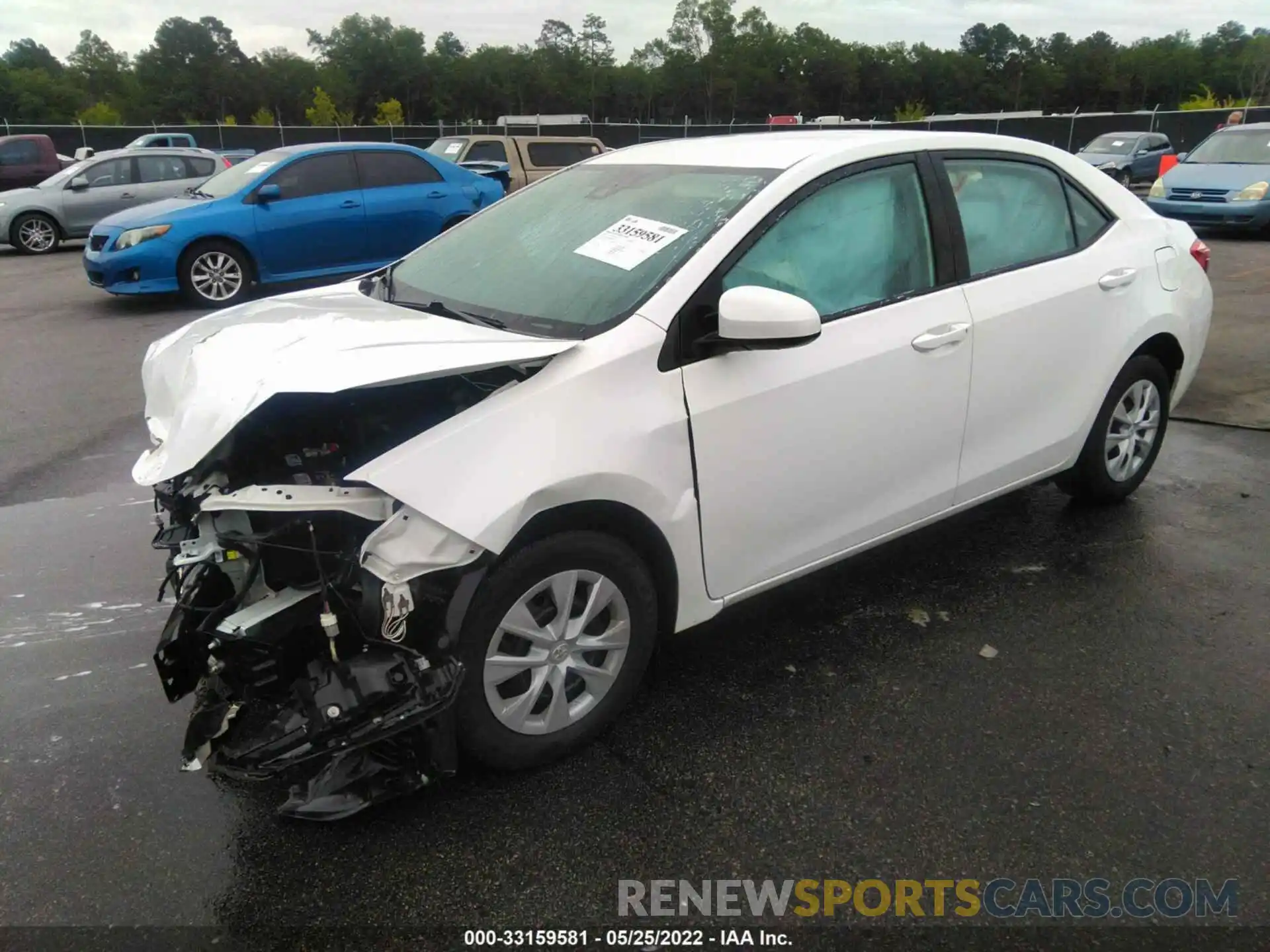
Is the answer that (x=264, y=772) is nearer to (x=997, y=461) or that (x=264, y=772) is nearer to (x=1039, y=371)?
(x=997, y=461)

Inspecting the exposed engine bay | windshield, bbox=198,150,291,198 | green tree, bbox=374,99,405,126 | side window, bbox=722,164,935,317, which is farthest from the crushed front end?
green tree, bbox=374,99,405,126

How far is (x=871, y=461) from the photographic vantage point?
3152 millimetres

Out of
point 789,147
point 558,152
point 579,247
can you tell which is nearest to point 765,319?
point 579,247

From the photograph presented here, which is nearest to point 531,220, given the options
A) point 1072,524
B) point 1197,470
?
point 1072,524

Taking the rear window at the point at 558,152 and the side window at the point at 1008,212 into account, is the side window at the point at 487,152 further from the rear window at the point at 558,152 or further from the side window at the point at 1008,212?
the side window at the point at 1008,212

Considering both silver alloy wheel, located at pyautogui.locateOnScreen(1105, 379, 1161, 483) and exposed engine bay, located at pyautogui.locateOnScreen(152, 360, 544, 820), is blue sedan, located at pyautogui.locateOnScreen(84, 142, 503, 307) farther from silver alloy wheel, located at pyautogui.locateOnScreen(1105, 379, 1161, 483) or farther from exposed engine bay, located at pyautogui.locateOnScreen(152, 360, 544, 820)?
exposed engine bay, located at pyautogui.locateOnScreen(152, 360, 544, 820)

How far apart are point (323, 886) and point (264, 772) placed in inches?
13.2

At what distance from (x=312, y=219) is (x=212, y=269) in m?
1.14

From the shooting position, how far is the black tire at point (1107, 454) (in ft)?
13.3

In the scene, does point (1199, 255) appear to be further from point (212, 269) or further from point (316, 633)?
point (212, 269)

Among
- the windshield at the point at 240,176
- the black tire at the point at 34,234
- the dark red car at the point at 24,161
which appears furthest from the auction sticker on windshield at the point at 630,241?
the dark red car at the point at 24,161

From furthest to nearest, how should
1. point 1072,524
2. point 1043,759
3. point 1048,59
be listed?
point 1048,59
point 1072,524
point 1043,759

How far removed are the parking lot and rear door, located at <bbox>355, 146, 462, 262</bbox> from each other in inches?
264

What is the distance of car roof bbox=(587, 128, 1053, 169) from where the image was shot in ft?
10.5
